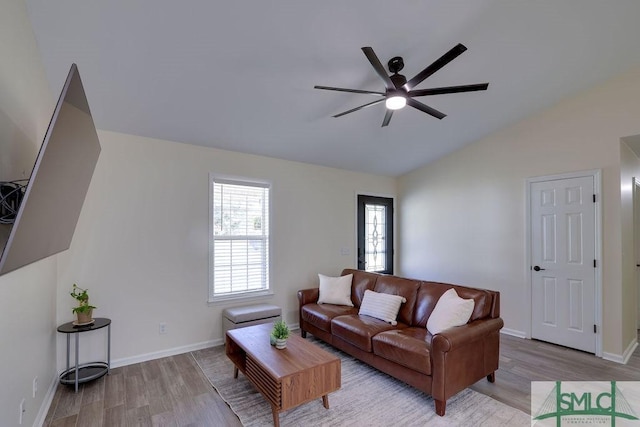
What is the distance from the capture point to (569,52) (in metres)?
2.96

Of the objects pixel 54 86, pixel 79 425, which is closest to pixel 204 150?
pixel 54 86

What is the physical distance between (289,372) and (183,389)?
1.26m

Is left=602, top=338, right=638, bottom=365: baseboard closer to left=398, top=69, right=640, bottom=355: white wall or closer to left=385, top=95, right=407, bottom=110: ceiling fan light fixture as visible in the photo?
left=398, top=69, right=640, bottom=355: white wall

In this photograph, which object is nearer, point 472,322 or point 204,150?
point 472,322

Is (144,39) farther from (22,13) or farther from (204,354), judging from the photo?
(204,354)

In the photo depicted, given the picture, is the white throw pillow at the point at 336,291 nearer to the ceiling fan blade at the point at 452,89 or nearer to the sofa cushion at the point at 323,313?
the sofa cushion at the point at 323,313

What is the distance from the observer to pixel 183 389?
277 centimetres

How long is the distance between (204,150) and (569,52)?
4034 mm

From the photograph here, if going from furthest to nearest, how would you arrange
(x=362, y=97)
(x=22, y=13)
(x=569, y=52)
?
(x=362, y=97)
(x=569, y=52)
(x=22, y=13)

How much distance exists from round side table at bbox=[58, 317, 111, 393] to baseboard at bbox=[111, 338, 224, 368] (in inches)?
5.4

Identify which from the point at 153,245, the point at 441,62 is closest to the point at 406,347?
the point at 441,62

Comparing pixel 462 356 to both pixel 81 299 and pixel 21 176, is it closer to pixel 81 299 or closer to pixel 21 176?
pixel 21 176

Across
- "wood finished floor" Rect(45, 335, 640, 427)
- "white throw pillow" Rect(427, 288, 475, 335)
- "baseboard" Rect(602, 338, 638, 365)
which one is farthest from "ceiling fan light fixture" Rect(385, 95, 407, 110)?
"baseboard" Rect(602, 338, 638, 365)

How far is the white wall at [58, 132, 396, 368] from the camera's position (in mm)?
3125
